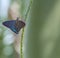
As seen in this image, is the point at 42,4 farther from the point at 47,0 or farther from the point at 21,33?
the point at 21,33

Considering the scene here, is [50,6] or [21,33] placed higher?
[50,6]

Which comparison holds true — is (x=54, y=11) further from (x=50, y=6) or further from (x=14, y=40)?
(x=14, y=40)

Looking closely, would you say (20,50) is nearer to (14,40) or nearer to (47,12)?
(14,40)

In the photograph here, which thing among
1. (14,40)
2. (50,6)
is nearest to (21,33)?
(14,40)

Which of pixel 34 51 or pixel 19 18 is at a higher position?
pixel 19 18

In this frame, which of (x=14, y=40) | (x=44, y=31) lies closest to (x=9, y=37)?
(x=14, y=40)

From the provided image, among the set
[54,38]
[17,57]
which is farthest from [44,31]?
[17,57]

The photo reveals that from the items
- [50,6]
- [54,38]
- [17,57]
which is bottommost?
[17,57]
